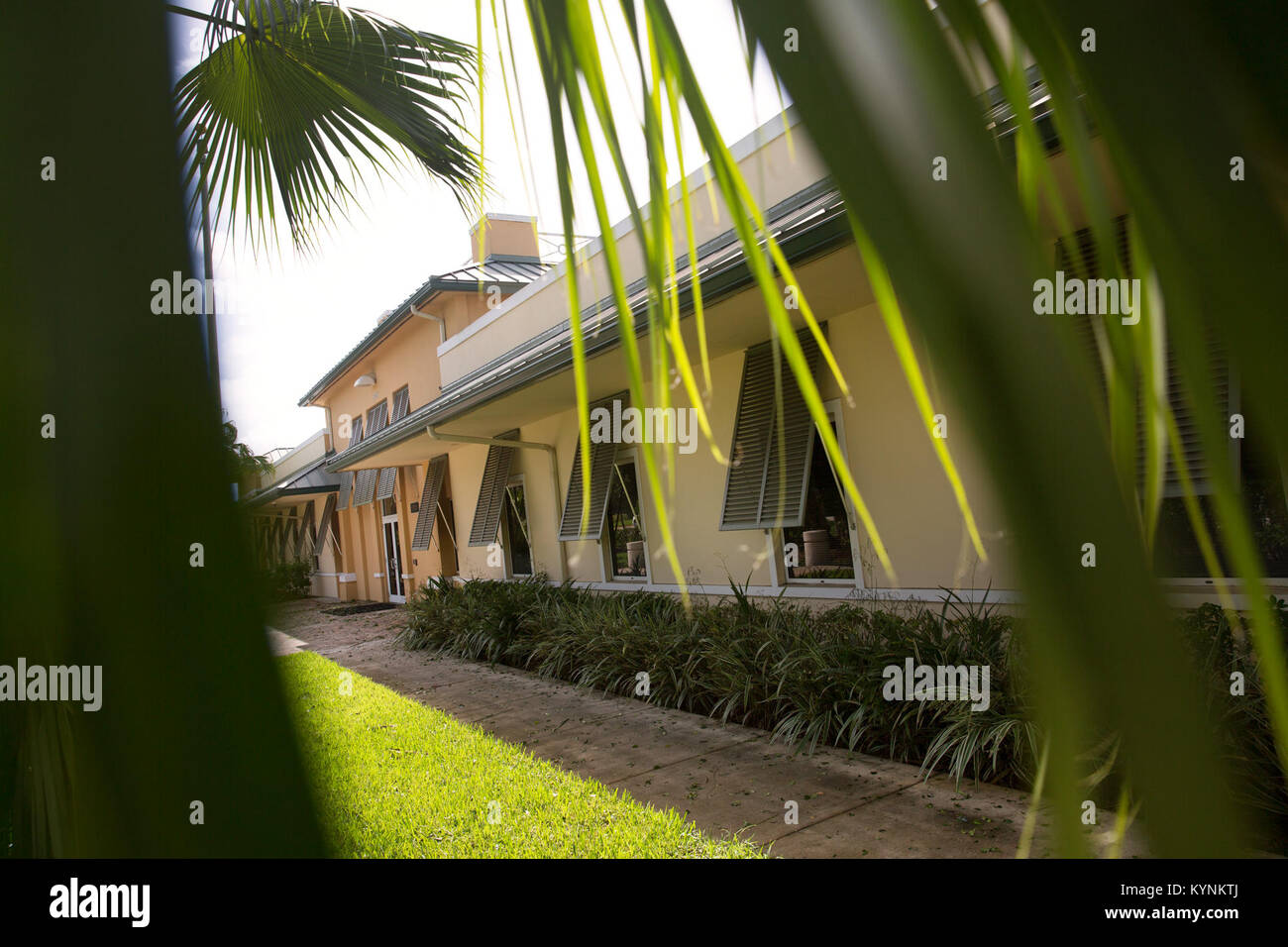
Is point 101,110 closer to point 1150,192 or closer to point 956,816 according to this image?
point 1150,192

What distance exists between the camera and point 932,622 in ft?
19.5

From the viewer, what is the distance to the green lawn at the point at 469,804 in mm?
4137

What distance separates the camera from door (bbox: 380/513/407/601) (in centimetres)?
2039

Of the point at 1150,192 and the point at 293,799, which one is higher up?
the point at 1150,192

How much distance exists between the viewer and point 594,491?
11.0 meters

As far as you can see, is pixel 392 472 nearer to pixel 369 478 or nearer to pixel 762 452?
pixel 369 478

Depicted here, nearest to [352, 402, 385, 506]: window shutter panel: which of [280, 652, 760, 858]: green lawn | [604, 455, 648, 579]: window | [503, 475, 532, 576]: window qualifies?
[503, 475, 532, 576]: window

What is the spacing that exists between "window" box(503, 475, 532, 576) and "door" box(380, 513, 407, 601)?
21.8 feet

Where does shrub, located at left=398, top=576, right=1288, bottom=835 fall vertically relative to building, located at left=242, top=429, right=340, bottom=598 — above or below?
below

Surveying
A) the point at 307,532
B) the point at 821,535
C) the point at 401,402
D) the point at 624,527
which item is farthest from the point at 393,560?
the point at 821,535

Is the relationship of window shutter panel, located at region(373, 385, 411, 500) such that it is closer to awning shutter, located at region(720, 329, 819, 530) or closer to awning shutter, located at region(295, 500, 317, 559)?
awning shutter, located at region(295, 500, 317, 559)
